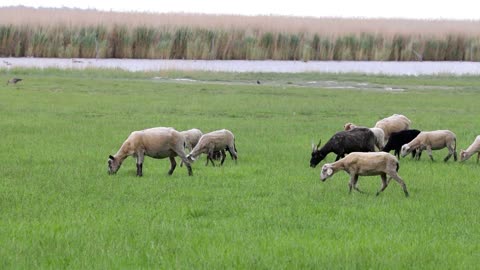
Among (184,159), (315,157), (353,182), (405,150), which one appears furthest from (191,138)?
(353,182)

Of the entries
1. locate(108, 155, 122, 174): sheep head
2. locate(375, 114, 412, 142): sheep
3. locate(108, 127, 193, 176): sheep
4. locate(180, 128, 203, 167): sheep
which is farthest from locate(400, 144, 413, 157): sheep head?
locate(108, 155, 122, 174): sheep head

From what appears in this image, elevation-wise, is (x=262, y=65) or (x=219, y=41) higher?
(x=219, y=41)

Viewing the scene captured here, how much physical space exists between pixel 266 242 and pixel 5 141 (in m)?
11.0

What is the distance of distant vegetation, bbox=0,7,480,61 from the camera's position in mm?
56406

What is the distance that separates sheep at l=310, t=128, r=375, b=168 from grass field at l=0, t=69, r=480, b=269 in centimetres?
58

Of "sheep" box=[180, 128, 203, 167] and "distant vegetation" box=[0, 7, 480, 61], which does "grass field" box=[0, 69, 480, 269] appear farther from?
"distant vegetation" box=[0, 7, 480, 61]

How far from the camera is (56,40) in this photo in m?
56.2

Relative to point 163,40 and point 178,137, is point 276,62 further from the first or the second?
point 178,137

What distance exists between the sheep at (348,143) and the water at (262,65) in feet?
108

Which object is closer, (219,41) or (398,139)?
(398,139)

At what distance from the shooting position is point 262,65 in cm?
5684

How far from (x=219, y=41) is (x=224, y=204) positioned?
47906 millimetres

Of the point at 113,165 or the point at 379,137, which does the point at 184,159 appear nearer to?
the point at 113,165

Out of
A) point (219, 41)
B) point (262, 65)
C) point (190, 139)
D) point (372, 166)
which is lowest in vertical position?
point (262, 65)
